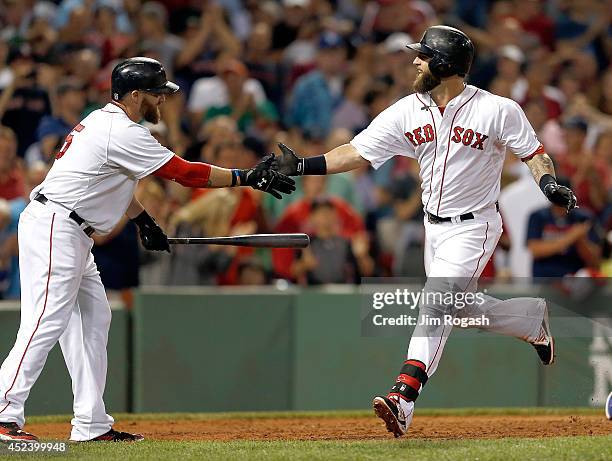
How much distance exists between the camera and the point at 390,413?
22.1ft

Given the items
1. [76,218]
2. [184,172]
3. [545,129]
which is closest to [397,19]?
[545,129]

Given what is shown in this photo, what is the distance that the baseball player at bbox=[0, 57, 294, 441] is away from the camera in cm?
665

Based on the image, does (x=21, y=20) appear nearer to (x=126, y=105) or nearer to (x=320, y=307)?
(x=320, y=307)

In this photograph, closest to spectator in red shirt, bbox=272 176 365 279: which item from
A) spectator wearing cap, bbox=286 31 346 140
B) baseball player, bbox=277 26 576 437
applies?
spectator wearing cap, bbox=286 31 346 140

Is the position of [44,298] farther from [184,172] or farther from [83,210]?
[184,172]

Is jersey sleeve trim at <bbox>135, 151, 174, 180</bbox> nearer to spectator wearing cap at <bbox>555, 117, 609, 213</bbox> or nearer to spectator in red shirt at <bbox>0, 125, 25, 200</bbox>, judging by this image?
spectator in red shirt at <bbox>0, 125, 25, 200</bbox>

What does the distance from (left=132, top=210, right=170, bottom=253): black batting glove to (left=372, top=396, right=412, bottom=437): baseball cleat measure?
1.64 metres

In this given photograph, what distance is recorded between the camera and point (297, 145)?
11812mm

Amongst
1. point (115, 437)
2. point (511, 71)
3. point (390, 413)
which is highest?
point (511, 71)

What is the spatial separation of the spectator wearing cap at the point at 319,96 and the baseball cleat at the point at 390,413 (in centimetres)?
571

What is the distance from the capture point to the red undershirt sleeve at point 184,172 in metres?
6.80

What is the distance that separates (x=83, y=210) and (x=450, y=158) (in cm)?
210

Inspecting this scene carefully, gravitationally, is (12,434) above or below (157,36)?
below

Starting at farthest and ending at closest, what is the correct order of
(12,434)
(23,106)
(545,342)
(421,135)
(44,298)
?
(23,106)
(545,342)
(421,135)
(44,298)
(12,434)
